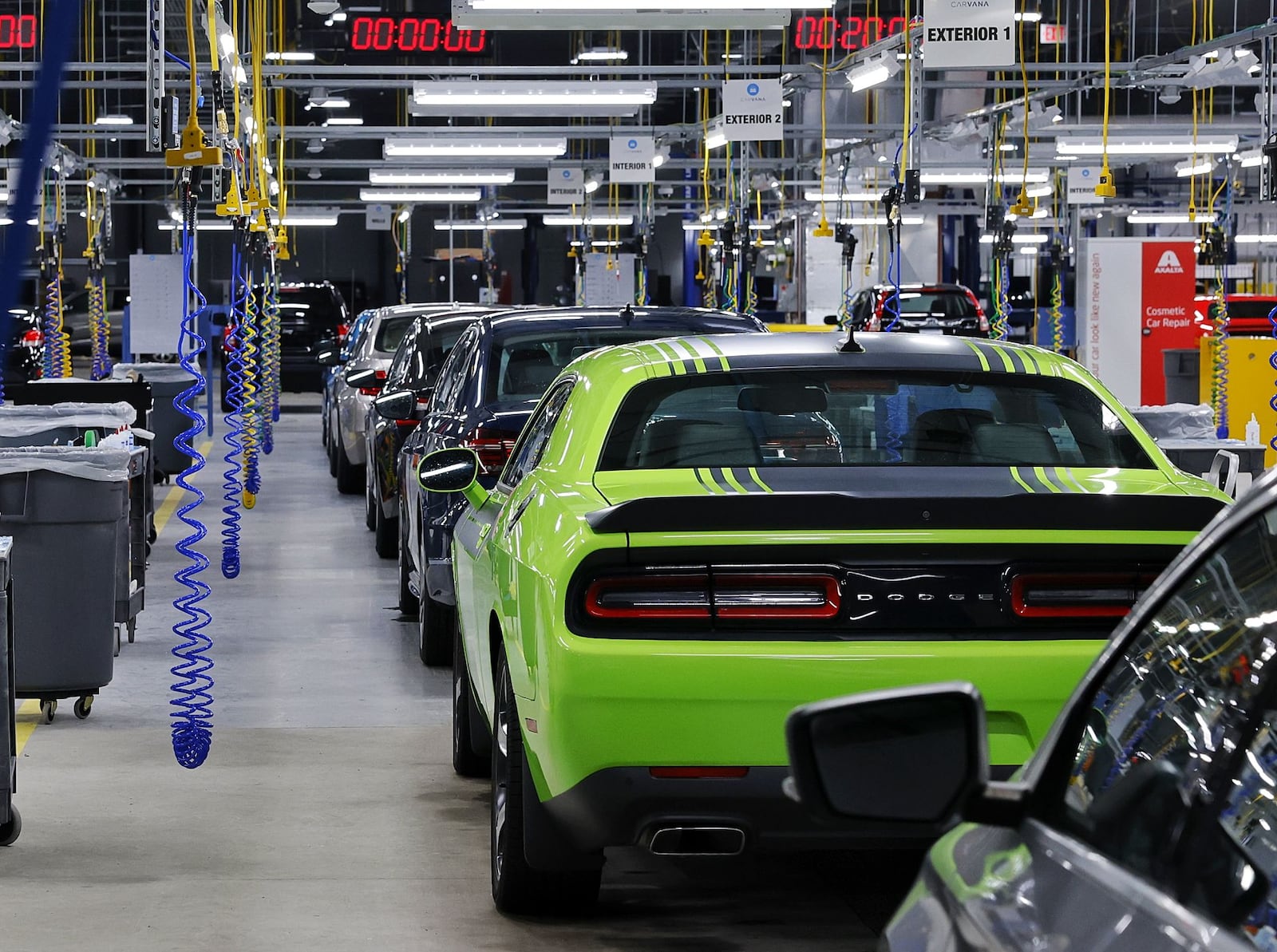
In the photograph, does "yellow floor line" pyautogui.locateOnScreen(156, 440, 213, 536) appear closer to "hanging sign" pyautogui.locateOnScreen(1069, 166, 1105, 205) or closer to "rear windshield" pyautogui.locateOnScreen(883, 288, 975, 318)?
"rear windshield" pyautogui.locateOnScreen(883, 288, 975, 318)

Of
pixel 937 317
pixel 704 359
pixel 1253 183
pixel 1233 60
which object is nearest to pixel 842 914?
pixel 704 359

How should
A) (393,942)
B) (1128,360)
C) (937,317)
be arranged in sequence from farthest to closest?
(937,317) < (1128,360) < (393,942)

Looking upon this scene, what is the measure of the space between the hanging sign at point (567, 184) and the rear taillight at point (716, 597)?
2957cm

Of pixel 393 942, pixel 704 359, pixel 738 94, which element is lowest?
pixel 393 942

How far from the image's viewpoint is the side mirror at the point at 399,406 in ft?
34.8

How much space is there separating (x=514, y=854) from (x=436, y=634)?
4249 millimetres

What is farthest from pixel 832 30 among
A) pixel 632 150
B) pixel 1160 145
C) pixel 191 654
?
pixel 191 654

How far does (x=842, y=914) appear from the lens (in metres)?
4.97

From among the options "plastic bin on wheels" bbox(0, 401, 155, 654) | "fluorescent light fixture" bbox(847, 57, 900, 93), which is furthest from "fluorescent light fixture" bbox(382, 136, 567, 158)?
"plastic bin on wheels" bbox(0, 401, 155, 654)

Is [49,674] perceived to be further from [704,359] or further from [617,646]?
[617,646]

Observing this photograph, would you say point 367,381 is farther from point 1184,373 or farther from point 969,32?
point 1184,373

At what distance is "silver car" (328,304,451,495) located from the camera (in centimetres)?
1591

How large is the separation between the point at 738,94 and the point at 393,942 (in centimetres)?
1571

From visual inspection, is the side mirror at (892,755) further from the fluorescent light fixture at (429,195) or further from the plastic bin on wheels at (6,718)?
the fluorescent light fixture at (429,195)
